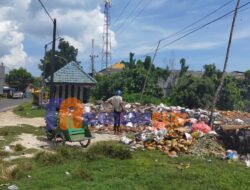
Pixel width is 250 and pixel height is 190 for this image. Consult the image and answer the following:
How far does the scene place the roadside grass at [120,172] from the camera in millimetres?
8031

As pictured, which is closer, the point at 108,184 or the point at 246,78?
the point at 108,184

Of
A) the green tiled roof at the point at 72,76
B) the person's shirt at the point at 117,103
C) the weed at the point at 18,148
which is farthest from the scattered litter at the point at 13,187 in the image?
the green tiled roof at the point at 72,76

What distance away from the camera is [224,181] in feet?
27.7

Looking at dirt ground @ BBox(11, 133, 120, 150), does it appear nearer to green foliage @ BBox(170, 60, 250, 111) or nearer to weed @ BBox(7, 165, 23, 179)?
weed @ BBox(7, 165, 23, 179)

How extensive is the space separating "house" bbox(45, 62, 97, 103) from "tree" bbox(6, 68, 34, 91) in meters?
50.5

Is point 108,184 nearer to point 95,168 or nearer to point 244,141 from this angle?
point 95,168

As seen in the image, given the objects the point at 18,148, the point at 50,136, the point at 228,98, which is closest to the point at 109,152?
the point at 18,148

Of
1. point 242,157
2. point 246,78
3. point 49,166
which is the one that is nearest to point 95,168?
point 49,166

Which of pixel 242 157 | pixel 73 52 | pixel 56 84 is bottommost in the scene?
pixel 242 157

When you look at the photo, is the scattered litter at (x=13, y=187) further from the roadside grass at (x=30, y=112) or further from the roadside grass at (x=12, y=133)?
the roadside grass at (x=30, y=112)

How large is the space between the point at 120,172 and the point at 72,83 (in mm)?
24886

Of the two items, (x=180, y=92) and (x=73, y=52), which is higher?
(x=73, y=52)

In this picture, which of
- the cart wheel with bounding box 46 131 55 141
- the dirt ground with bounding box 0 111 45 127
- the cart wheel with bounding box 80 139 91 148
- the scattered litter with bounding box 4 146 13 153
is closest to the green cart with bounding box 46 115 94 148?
the cart wheel with bounding box 80 139 91 148

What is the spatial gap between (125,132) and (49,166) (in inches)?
317
